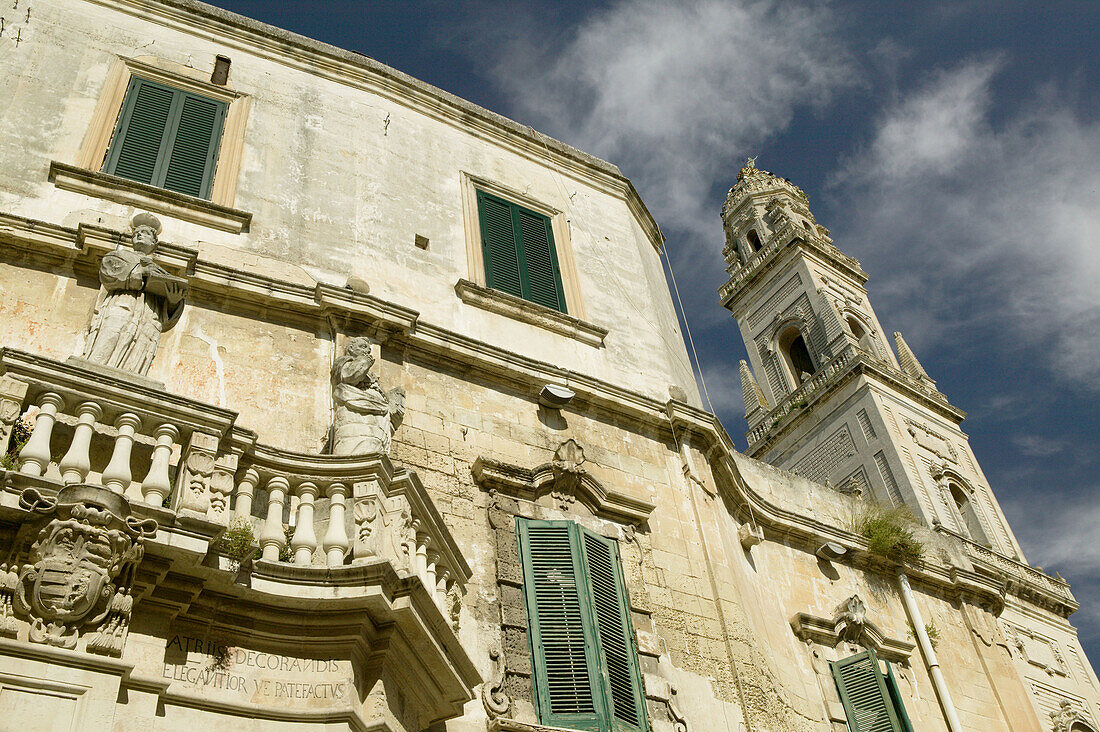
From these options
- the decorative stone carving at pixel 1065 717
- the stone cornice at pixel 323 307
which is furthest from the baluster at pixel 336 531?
the decorative stone carving at pixel 1065 717

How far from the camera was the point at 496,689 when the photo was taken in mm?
8367

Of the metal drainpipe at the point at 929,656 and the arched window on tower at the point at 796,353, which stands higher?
the arched window on tower at the point at 796,353

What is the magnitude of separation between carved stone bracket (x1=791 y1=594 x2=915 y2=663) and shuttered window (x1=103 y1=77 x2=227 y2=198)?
335 inches

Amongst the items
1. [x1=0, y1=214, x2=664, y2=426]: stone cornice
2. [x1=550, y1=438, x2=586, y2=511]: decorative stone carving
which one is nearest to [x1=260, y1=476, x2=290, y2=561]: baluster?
[x1=0, y1=214, x2=664, y2=426]: stone cornice

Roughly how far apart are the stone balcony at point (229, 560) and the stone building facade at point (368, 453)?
22 millimetres

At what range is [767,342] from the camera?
35531 millimetres

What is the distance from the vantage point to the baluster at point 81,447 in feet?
19.8

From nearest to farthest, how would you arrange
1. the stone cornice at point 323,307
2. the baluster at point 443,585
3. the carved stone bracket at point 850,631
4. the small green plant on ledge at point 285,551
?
the small green plant on ledge at point 285,551
the baluster at point 443,585
the stone cornice at point 323,307
the carved stone bracket at point 850,631

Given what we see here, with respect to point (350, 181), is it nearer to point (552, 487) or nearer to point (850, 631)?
point (552, 487)

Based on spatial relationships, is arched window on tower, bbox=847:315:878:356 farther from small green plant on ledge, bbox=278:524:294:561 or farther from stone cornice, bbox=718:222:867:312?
small green plant on ledge, bbox=278:524:294:561

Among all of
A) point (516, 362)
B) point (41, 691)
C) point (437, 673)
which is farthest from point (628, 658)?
point (41, 691)

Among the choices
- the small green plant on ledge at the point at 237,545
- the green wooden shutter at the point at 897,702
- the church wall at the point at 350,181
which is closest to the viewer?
the small green plant on ledge at the point at 237,545

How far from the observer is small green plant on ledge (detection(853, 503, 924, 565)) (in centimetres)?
1427

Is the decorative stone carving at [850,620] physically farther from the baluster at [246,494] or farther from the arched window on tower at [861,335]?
the arched window on tower at [861,335]
